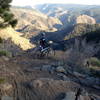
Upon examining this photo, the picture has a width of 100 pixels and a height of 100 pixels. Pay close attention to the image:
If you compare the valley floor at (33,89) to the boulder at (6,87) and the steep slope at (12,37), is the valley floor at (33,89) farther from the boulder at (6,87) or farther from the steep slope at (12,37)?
the steep slope at (12,37)

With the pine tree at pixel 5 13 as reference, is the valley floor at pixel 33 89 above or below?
below

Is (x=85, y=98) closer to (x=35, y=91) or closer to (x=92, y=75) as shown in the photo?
(x=35, y=91)

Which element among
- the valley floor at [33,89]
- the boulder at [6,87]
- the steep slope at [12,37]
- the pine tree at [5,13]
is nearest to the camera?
the valley floor at [33,89]

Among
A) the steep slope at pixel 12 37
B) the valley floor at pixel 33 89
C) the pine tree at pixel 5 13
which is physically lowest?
the steep slope at pixel 12 37

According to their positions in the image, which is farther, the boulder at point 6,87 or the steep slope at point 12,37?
the steep slope at point 12,37

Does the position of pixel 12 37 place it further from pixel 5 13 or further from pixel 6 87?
pixel 6 87

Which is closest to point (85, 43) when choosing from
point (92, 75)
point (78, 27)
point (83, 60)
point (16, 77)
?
point (83, 60)

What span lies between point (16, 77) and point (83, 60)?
312 inches

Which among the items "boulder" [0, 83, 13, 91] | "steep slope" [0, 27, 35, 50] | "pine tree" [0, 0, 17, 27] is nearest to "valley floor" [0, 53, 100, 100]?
"boulder" [0, 83, 13, 91]

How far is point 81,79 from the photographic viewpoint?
13336 millimetres

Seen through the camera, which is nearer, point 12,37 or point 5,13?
point 5,13

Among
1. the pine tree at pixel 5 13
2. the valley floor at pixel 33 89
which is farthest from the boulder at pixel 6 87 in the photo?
the pine tree at pixel 5 13

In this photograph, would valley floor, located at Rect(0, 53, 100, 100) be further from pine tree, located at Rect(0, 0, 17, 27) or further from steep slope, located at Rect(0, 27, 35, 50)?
steep slope, located at Rect(0, 27, 35, 50)

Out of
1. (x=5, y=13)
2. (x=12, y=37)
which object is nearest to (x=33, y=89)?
(x=5, y=13)
